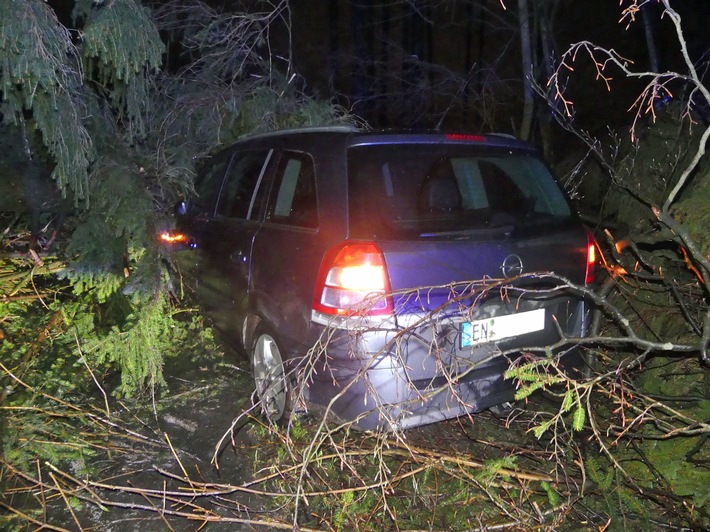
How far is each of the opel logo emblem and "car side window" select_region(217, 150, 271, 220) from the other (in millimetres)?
1667

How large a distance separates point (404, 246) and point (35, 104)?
9.01 feet

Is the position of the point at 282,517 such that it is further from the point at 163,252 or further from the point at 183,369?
the point at 163,252

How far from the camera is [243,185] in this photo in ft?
14.5

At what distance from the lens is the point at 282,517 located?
3.03m

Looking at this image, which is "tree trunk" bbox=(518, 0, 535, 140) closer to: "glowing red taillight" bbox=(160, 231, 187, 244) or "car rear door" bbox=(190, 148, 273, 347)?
"car rear door" bbox=(190, 148, 273, 347)

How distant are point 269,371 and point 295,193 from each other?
1.09m

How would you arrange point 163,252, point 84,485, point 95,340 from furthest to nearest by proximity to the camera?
1. point 163,252
2. point 95,340
3. point 84,485

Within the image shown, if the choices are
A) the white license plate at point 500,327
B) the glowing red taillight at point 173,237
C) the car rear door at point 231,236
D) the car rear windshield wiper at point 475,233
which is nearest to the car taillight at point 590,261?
the white license plate at point 500,327

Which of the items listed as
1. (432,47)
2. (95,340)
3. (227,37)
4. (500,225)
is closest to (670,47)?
(432,47)

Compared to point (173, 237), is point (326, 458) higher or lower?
lower

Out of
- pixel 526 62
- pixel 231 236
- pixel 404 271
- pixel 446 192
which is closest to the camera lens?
pixel 404 271

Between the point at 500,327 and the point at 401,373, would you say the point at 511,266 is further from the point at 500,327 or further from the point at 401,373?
the point at 401,373

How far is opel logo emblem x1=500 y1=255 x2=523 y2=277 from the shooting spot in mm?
3252

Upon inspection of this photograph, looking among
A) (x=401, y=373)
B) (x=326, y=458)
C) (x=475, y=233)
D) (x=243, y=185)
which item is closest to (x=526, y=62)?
(x=243, y=185)
